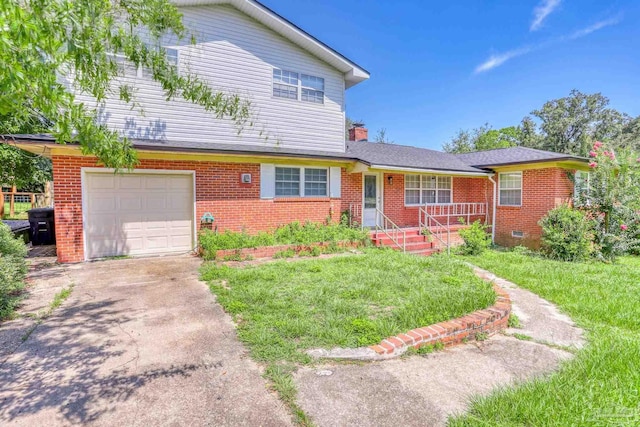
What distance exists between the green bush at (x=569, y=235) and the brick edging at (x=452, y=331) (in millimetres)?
7263

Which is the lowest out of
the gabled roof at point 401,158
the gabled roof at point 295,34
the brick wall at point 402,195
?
the brick wall at point 402,195

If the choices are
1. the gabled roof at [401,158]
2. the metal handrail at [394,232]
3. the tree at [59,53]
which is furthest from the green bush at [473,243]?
the tree at [59,53]

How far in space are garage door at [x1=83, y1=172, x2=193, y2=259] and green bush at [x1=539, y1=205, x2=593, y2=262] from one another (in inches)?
440

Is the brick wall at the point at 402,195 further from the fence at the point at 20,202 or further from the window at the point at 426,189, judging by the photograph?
the fence at the point at 20,202

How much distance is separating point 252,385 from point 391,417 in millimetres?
1234

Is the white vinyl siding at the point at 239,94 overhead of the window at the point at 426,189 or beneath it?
overhead

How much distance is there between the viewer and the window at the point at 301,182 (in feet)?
33.1

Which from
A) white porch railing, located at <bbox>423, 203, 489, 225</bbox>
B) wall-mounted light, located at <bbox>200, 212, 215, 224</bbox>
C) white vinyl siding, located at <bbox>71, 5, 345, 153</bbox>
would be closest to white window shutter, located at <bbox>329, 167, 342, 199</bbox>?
white vinyl siding, located at <bbox>71, 5, 345, 153</bbox>

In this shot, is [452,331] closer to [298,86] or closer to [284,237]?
[284,237]

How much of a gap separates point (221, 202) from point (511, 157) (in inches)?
463

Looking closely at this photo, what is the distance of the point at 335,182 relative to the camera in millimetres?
10859

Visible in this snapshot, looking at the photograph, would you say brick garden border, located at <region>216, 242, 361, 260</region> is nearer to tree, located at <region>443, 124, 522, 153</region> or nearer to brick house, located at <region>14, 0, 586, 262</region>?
brick house, located at <region>14, 0, 586, 262</region>

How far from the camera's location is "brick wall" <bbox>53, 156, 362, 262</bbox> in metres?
7.59

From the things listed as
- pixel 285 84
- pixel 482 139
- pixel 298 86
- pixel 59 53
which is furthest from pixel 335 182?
pixel 482 139
